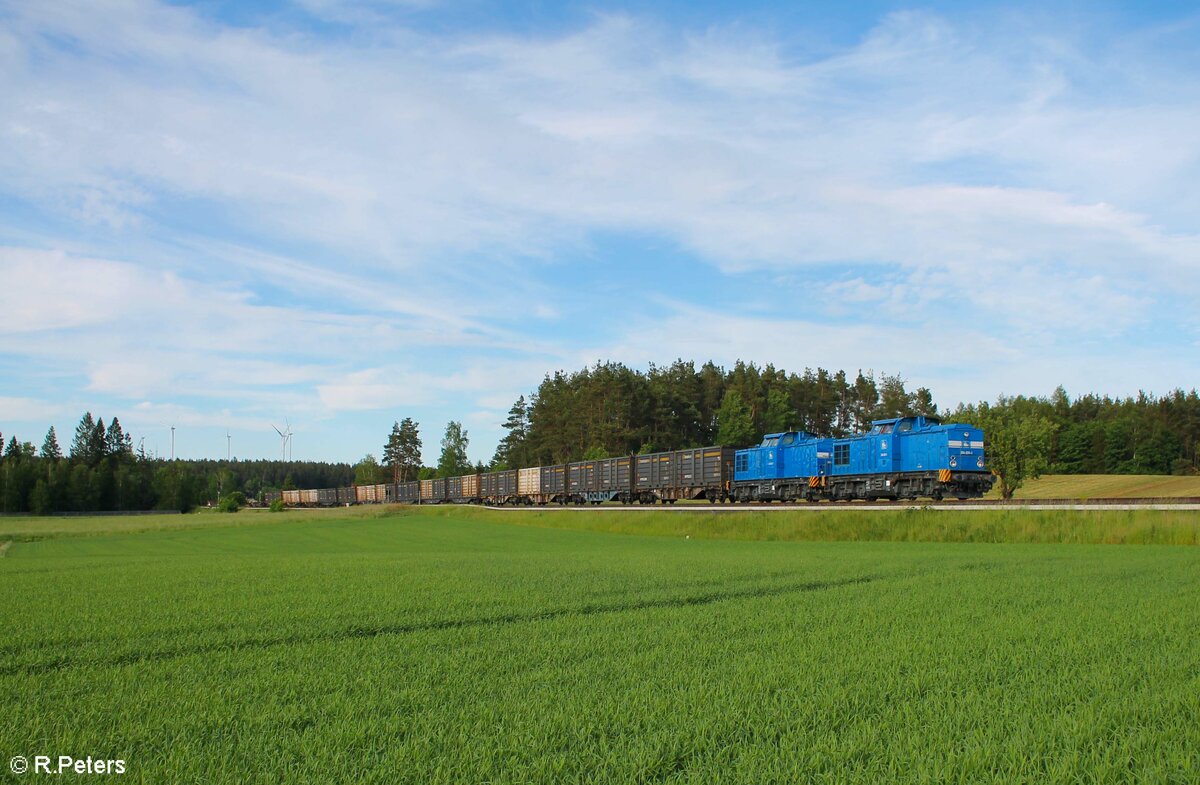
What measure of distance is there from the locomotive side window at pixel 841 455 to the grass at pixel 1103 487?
33.3m

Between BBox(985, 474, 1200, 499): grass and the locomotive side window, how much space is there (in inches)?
1309

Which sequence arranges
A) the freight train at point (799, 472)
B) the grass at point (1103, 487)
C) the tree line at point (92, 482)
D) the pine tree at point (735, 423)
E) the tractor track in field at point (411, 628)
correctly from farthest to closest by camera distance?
the tree line at point (92, 482), the pine tree at point (735, 423), the grass at point (1103, 487), the freight train at point (799, 472), the tractor track in field at point (411, 628)

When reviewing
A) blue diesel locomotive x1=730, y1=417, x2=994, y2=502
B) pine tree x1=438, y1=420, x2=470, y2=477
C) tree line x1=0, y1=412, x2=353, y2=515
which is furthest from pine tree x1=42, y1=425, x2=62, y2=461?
blue diesel locomotive x1=730, y1=417, x2=994, y2=502

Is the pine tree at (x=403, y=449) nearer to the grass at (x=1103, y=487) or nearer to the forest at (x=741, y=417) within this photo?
the forest at (x=741, y=417)

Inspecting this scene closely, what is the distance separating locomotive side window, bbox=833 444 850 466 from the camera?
41.5 metres

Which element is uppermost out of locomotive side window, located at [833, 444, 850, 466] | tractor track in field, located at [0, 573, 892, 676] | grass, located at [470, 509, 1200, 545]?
locomotive side window, located at [833, 444, 850, 466]

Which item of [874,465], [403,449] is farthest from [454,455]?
[874,465]

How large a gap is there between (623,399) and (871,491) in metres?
55.3

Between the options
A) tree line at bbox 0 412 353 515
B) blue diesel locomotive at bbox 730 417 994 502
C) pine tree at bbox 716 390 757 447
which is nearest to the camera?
blue diesel locomotive at bbox 730 417 994 502

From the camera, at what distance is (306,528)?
48281 mm

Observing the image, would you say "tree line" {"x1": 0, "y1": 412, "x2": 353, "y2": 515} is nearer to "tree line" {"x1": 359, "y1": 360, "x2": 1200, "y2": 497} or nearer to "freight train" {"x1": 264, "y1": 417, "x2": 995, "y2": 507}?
"tree line" {"x1": 359, "y1": 360, "x2": 1200, "y2": 497}

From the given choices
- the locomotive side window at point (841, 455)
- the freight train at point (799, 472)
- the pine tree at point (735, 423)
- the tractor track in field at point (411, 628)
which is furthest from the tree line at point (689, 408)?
the tractor track in field at point (411, 628)

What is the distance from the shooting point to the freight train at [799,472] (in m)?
36.3

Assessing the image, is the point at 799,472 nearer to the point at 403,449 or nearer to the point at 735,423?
the point at 735,423
